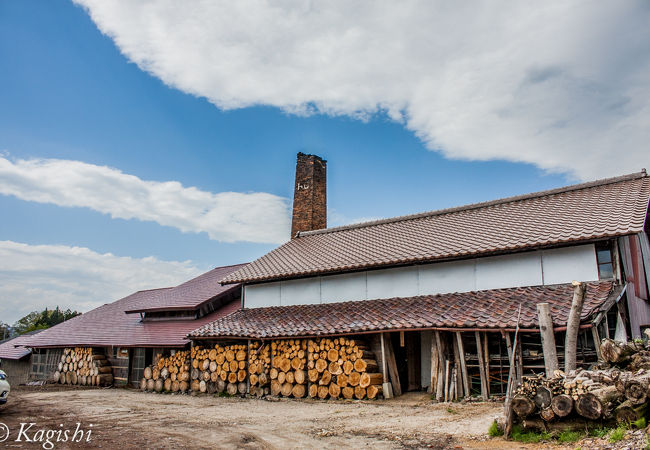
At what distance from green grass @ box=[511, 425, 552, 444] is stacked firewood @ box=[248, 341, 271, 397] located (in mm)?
9586

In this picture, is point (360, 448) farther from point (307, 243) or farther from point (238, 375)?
point (307, 243)

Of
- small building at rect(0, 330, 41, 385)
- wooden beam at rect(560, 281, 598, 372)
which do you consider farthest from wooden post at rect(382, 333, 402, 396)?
small building at rect(0, 330, 41, 385)

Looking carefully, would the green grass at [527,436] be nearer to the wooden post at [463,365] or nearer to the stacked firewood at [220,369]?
the wooden post at [463,365]

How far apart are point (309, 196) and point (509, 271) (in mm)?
12673

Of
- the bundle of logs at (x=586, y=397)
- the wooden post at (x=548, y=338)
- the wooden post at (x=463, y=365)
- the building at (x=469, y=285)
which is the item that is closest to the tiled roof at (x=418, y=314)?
the building at (x=469, y=285)

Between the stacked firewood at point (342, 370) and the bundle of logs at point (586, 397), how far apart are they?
625cm

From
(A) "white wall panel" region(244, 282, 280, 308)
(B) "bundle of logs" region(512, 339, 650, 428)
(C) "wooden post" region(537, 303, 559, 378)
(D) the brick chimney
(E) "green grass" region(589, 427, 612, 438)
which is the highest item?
(D) the brick chimney

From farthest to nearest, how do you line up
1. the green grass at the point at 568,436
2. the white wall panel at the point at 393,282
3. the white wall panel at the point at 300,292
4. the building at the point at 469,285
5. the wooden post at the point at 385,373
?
the white wall panel at the point at 300,292 → the white wall panel at the point at 393,282 → the wooden post at the point at 385,373 → the building at the point at 469,285 → the green grass at the point at 568,436

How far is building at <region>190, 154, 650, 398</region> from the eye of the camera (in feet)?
40.7

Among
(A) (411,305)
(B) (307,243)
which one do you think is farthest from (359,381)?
(B) (307,243)

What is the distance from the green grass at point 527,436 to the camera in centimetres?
752

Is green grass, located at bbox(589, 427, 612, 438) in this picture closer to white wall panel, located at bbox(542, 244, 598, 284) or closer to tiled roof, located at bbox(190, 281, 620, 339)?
tiled roof, located at bbox(190, 281, 620, 339)

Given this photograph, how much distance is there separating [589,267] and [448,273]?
388 centimetres

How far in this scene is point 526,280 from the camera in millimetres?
13875
